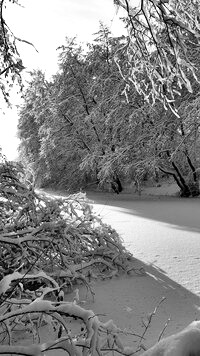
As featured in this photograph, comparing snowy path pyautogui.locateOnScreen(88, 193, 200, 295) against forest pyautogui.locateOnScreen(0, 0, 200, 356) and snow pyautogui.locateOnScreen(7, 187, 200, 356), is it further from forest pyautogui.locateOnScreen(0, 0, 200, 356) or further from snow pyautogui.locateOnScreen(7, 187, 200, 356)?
forest pyautogui.locateOnScreen(0, 0, 200, 356)

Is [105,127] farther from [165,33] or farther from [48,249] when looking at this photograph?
[165,33]

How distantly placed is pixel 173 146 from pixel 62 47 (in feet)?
29.9

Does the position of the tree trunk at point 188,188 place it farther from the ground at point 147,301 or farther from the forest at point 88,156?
the ground at point 147,301

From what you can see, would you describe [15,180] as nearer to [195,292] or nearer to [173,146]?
[195,292]

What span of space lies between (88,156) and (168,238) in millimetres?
13678

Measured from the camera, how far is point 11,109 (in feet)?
17.7

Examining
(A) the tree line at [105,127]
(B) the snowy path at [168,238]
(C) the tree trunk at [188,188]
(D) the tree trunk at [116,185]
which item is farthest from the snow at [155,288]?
(D) the tree trunk at [116,185]

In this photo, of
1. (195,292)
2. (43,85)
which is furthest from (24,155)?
(195,292)

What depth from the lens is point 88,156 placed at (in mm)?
21250

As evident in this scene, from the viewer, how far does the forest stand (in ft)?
9.36

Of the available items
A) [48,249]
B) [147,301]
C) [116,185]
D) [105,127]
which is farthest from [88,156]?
[147,301]

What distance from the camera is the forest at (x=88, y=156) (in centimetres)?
285

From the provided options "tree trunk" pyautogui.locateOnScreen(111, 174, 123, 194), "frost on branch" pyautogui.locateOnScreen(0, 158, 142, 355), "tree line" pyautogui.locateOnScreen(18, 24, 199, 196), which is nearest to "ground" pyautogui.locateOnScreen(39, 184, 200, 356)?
"frost on branch" pyautogui.locateOnScreen(0, 158, 142, 355)

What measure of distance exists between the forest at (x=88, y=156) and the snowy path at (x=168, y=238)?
68 cm
